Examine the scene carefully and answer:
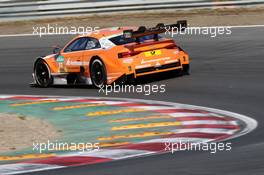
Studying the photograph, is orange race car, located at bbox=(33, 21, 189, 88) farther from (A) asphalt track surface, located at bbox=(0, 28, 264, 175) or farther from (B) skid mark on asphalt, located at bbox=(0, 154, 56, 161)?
(B) skid mark on asphalt, located at bbox=(0, 154, 56, 161)

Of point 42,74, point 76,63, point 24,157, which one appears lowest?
point 24,157

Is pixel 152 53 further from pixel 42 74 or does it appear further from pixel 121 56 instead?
pixel 42 74

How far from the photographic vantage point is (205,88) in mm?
16359

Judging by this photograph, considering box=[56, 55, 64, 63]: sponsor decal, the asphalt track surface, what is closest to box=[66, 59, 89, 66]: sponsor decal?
box=[56, 55, 64, 63]: sponsor decal

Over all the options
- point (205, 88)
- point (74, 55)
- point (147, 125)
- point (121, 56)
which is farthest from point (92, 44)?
point (147, 125)

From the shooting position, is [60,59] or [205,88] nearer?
[205,88]

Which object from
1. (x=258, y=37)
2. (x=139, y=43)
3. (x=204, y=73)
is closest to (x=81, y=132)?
Answer: (x=139, y=43)

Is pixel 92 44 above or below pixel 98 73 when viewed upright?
above

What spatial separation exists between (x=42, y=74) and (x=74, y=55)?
4.06ft

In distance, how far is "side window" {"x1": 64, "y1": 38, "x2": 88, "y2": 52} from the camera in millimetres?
17688

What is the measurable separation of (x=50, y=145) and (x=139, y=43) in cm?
600
